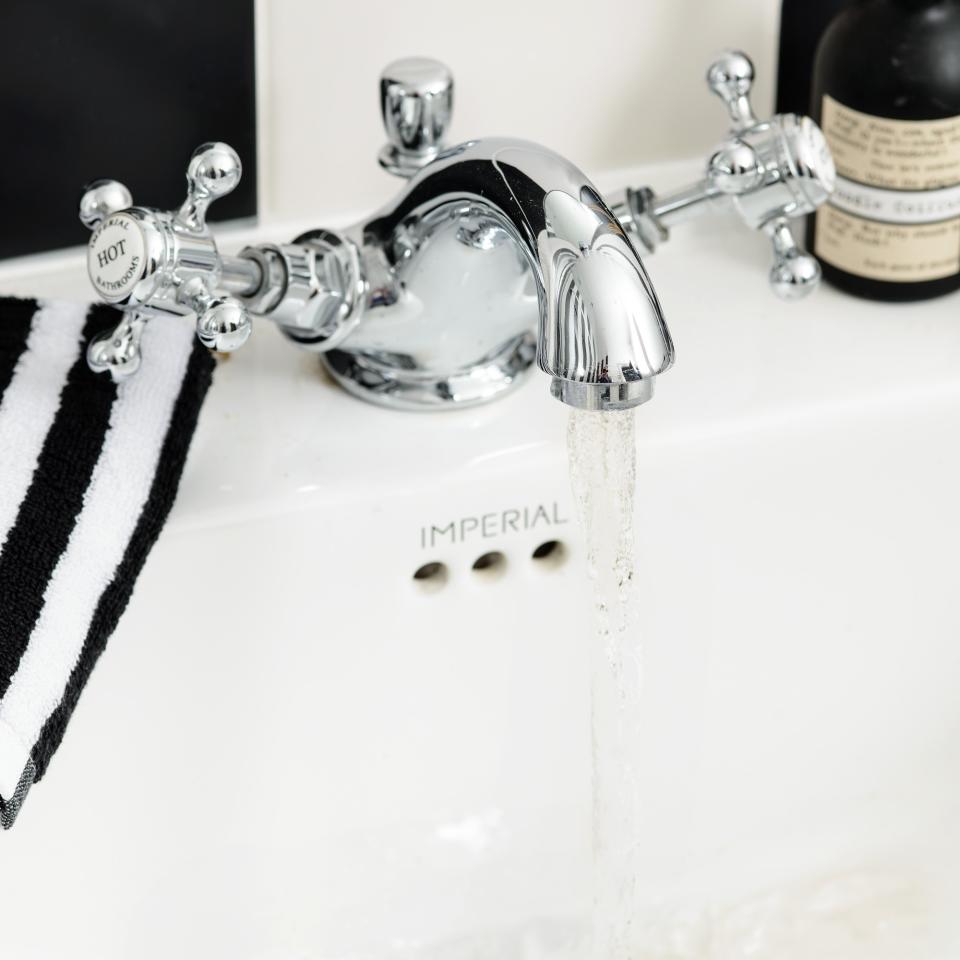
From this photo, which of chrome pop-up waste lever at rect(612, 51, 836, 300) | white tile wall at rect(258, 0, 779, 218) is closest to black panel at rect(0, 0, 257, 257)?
white tile wall at rect(258, 0, 779, 218)

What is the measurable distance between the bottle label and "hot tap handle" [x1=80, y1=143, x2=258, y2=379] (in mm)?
234

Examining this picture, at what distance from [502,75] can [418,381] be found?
143 millimetres

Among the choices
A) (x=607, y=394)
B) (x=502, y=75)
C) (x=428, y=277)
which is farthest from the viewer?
(x=502, y=75)

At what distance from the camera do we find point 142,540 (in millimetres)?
431

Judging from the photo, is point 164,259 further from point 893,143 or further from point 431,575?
point 893,143

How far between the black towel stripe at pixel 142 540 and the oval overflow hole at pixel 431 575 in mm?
93

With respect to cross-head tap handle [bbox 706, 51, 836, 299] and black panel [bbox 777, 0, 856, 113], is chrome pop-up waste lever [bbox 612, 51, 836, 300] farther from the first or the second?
black panel [bbox 777, 0, 856, 113]

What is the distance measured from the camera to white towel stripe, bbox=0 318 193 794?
385 millimetres

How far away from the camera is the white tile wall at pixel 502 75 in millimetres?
544

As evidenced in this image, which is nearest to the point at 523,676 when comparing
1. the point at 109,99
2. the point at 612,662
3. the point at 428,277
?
the point at 612,662

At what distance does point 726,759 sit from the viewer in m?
0.57

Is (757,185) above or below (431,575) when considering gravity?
above

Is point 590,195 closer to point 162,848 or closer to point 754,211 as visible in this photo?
point 754,211

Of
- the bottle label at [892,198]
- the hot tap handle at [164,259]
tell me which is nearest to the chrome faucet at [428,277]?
the hot tap handle at [164,259]
